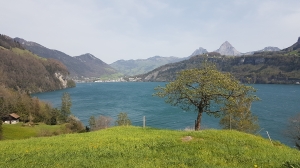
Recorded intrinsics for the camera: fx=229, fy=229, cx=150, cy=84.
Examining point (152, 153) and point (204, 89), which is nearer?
point (152, 153)

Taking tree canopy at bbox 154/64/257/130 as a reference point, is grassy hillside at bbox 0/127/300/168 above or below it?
below

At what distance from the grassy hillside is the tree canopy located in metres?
10.3

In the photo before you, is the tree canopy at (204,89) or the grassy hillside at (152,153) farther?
the tree canopy at (204,89)

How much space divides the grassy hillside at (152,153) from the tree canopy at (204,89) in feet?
33.9

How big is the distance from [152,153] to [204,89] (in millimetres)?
16470

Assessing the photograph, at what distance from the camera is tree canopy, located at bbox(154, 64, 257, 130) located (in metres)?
31.9

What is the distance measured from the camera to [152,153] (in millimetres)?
17734

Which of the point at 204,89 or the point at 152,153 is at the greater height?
the point at 204,89

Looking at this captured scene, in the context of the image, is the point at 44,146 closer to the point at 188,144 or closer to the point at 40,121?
the point at 188,144

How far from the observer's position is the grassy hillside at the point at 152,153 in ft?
50.9

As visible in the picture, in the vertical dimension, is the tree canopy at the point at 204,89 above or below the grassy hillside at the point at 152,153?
above

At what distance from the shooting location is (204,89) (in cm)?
3172

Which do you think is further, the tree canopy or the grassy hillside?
the tree canopy

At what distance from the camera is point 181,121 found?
115875 millimetres
